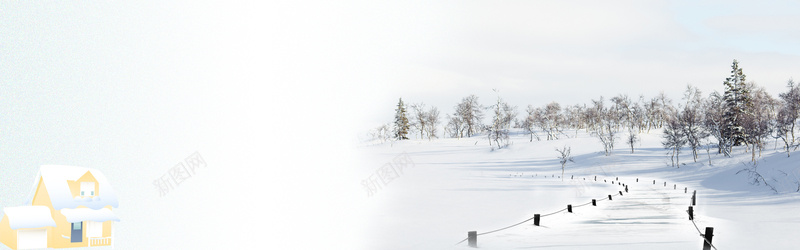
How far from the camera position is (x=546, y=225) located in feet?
60.6

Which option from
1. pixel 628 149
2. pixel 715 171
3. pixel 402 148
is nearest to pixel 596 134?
pixel 628 149

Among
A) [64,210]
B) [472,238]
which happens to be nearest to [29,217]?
[64,210]

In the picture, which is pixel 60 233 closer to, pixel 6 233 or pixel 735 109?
pixel 6 233

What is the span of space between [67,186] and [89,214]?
1.16ft

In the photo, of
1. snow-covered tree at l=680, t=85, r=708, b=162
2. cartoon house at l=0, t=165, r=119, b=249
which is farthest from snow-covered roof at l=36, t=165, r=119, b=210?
snow-covered tree at l=680, t=85, r=708, b=162

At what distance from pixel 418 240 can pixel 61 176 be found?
44.2ft

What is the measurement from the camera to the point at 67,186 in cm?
546

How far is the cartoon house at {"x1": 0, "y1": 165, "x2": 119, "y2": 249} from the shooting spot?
5.27 meters

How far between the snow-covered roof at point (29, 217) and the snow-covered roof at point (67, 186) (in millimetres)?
187

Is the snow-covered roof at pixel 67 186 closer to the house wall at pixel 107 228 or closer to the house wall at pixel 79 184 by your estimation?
the house wall at pixel 79 184

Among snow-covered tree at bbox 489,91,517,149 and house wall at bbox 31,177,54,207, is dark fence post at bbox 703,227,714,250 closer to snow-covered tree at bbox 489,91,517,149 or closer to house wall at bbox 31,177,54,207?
house wall at bbox 31,177,54,207

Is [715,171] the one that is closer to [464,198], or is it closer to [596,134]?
[464,198]

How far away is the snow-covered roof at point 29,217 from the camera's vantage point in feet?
16.8

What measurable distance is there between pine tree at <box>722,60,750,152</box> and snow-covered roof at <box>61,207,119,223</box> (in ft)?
242
